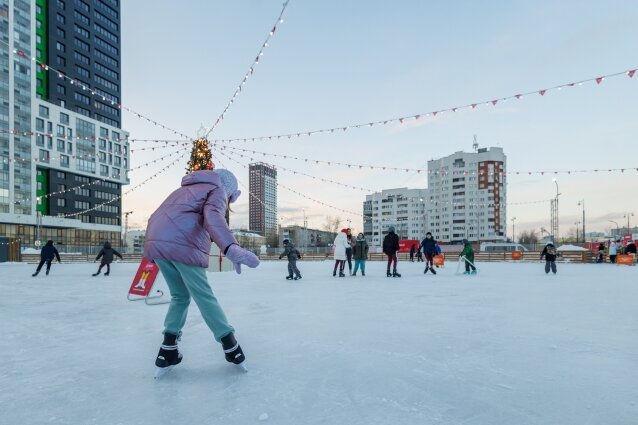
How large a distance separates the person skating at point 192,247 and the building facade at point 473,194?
99471 mm

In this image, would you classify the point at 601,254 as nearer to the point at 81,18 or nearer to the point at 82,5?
the point at 81,18

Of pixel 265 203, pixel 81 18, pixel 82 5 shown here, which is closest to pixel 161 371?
pixel 81 18

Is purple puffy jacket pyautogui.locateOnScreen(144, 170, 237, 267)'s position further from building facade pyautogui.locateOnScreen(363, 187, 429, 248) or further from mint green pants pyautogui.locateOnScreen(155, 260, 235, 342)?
building facade pyautogui.locateOnScreen(363, 187, 429, 248)

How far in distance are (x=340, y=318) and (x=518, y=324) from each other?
2137 mm

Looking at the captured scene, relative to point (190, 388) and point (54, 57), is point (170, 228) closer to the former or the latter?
point (190, 388)

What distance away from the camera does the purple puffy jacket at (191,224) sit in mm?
2982

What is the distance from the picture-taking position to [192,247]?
9.93 ft

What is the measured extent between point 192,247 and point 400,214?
120957mm

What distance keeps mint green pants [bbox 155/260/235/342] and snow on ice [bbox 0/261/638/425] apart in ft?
1.11

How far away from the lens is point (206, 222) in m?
2.96

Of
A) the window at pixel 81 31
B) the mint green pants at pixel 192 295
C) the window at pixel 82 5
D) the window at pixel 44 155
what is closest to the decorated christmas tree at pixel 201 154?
the mint green pants at pixel 192 295

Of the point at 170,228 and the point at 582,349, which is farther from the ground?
the point at 170,228

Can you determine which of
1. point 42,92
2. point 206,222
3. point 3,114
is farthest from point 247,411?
point 42,92

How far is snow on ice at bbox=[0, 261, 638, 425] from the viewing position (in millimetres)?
2334
